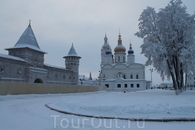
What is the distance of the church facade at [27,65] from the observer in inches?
1054

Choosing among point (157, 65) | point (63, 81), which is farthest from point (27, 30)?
point (157, 65)

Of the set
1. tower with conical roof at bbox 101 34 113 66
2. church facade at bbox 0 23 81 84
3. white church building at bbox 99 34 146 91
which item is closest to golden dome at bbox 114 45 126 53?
white church building at bbox 99 34 146 91

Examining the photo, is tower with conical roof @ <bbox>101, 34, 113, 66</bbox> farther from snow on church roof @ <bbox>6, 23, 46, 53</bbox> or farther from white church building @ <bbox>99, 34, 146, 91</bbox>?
snow on church roof @ <bbox>6, 23, 46, 53</bbox>

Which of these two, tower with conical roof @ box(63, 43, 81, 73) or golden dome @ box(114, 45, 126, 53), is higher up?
golden dome @ box(114, 45, 126, 53)

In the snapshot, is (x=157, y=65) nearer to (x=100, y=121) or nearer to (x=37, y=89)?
(x=100, y=121)

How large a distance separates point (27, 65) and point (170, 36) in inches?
881

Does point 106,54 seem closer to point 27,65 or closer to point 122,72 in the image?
point 122,72

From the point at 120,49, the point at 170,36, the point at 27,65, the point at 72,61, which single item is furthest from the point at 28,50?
the point at 120,49

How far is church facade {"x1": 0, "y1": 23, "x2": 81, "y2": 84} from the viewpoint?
87.9 feet

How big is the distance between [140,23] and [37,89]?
1506cm

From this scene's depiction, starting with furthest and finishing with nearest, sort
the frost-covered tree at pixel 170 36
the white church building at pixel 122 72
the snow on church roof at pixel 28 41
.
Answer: the white church building at pixel 122 72, the snow on church roof at pixel 28 41, the frost-covered tree at pixel 170 36

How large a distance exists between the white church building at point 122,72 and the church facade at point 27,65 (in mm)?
20716

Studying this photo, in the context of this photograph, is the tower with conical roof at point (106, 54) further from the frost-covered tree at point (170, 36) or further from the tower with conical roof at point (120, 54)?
the frost-covered tree at point (170, 36)

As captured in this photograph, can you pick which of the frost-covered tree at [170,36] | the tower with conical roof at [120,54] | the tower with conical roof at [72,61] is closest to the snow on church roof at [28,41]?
the tower with conical roof at [72,61]
